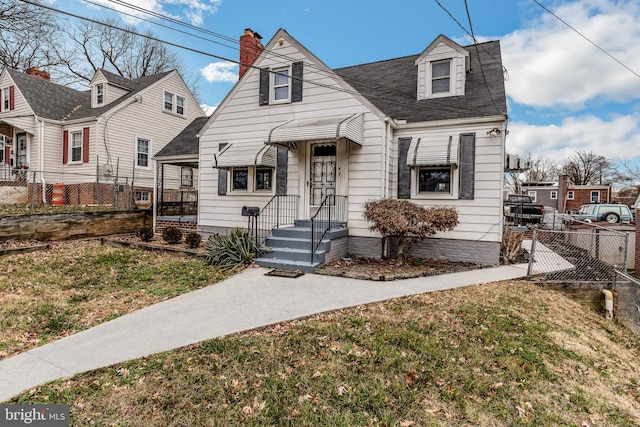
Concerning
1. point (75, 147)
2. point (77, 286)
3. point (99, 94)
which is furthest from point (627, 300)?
point (99, 94)

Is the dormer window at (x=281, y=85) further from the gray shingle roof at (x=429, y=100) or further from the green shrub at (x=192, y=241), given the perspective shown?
the green shrub at (x=192, y=241)

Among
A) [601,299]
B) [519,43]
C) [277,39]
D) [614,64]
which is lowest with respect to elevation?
[601,299]

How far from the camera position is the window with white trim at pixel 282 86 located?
9703mm

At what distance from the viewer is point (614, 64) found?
8.70 meters

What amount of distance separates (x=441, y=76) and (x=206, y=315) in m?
8.73

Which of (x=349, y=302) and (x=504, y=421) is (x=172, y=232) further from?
(x=504, y=421)

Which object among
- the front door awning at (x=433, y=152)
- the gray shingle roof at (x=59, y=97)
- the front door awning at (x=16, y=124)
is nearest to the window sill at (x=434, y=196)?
the front door awning at (x=433, y=152)

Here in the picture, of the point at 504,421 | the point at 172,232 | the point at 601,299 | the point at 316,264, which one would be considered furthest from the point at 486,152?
the point at 172,232

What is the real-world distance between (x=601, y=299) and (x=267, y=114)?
926cm

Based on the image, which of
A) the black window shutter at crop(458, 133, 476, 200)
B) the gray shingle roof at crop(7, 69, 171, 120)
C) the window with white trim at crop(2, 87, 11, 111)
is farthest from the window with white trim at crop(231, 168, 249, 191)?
the window with white trim at crop(2, 87, 11, 111)

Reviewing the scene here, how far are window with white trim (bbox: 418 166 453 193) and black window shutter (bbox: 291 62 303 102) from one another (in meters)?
3.96

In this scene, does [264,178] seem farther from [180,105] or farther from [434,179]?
[180,105]

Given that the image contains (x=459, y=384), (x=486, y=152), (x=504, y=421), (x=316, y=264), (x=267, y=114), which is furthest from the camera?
(x=267, y=114)

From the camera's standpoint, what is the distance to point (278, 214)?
9797 millimetres
